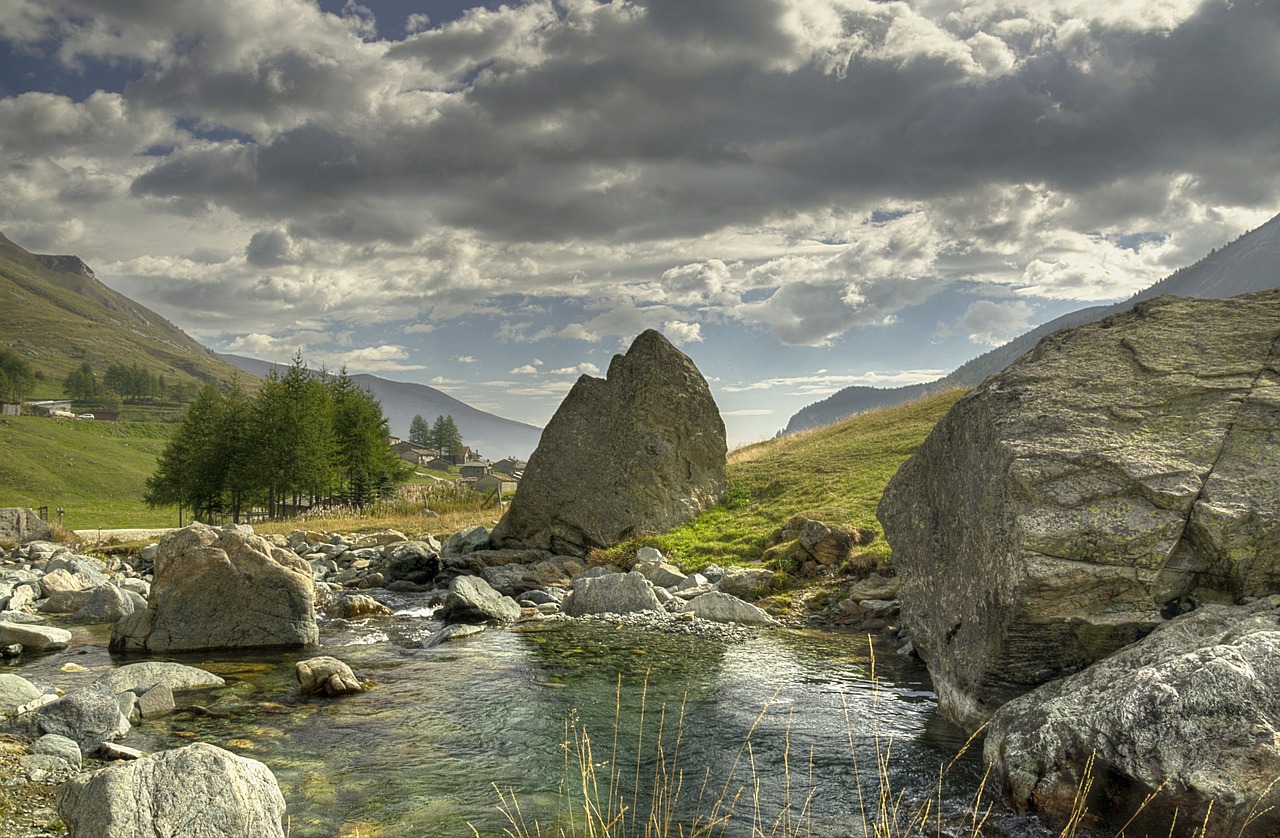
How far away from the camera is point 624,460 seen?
28016 mm

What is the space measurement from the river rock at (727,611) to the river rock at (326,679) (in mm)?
7981

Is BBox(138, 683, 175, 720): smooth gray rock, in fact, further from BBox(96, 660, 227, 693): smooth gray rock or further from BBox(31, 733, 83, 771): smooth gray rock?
BBox(31, 733, 83, 771): smooth gray rock

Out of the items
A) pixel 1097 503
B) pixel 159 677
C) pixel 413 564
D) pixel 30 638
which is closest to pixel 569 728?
pixel 159 677

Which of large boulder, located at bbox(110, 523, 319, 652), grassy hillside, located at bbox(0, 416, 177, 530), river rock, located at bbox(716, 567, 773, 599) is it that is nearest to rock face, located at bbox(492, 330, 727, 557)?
river rock, located at bbox(716, 567, 773, 599)

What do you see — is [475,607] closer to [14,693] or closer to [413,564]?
[413,564]

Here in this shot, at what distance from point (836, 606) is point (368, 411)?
5218 cm

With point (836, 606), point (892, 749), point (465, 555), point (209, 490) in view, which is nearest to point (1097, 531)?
point (892, 749)

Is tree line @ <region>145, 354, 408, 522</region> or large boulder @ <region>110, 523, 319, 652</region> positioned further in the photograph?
tree line @ <region>145, 354, 408, 522</region>

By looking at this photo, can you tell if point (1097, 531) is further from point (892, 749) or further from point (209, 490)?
point (209, 490)

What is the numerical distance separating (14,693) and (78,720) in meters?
1.74

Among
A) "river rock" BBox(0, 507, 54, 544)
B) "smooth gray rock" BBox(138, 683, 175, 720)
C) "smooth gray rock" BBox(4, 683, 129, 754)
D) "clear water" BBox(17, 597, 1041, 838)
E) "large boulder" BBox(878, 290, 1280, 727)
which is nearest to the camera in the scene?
"clear water" BBox(17, 597, 1041, 838)

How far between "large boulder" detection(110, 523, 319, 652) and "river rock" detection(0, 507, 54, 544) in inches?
991

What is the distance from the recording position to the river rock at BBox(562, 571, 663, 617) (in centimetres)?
1870

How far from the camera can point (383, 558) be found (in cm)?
2784
